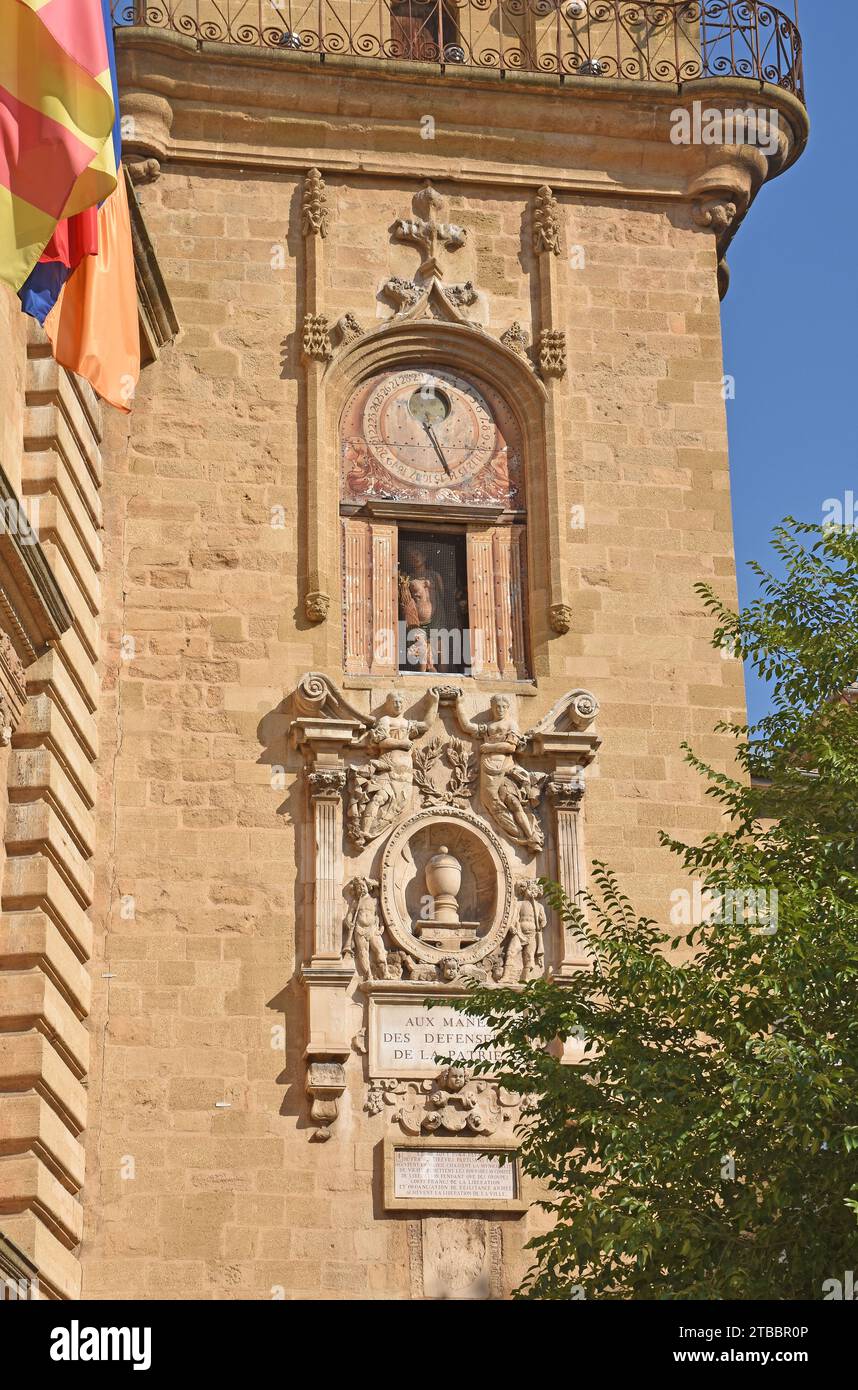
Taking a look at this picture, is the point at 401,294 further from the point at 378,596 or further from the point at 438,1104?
the point at 438,1104

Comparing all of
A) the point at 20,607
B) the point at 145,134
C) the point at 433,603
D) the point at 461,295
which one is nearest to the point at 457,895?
the point at 433,603

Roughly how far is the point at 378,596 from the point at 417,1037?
351cm

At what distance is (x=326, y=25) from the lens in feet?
70.2

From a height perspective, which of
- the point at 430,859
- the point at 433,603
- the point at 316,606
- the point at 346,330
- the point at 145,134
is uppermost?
the point at 145,134

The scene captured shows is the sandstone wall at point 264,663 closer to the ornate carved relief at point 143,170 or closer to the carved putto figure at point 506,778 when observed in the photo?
the ornate carved relief at point 143,170

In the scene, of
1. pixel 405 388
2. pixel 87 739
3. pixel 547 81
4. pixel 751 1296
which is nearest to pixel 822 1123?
pixel 751 1296

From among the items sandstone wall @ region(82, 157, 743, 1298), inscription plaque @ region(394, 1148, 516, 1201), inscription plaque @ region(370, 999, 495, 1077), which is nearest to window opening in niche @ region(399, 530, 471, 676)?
sandstone wall @ region(82, 157, 743, 1298)

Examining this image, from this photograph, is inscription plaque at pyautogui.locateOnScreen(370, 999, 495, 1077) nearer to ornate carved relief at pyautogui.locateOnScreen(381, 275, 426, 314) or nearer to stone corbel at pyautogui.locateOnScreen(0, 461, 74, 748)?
stone corbel at pyautogui.locateOnScreen(0, 461, 74, 748)

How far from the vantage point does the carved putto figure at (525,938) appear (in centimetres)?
1892

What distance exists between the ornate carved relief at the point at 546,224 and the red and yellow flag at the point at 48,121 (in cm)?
Answer: 710

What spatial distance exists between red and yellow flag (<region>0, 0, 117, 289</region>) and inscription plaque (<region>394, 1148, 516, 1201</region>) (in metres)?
7.28

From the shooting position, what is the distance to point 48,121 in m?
14.0

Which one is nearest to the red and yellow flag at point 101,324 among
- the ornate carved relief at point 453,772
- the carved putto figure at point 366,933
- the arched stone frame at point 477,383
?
the arched stone frame at point 477,383

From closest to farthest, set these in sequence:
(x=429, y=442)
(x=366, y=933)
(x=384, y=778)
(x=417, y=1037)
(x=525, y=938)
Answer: (x=417, y=1037)
(x=366, y=933)
(x=525, y=938)
(x=384, y=778)
(x=429, y=442)
